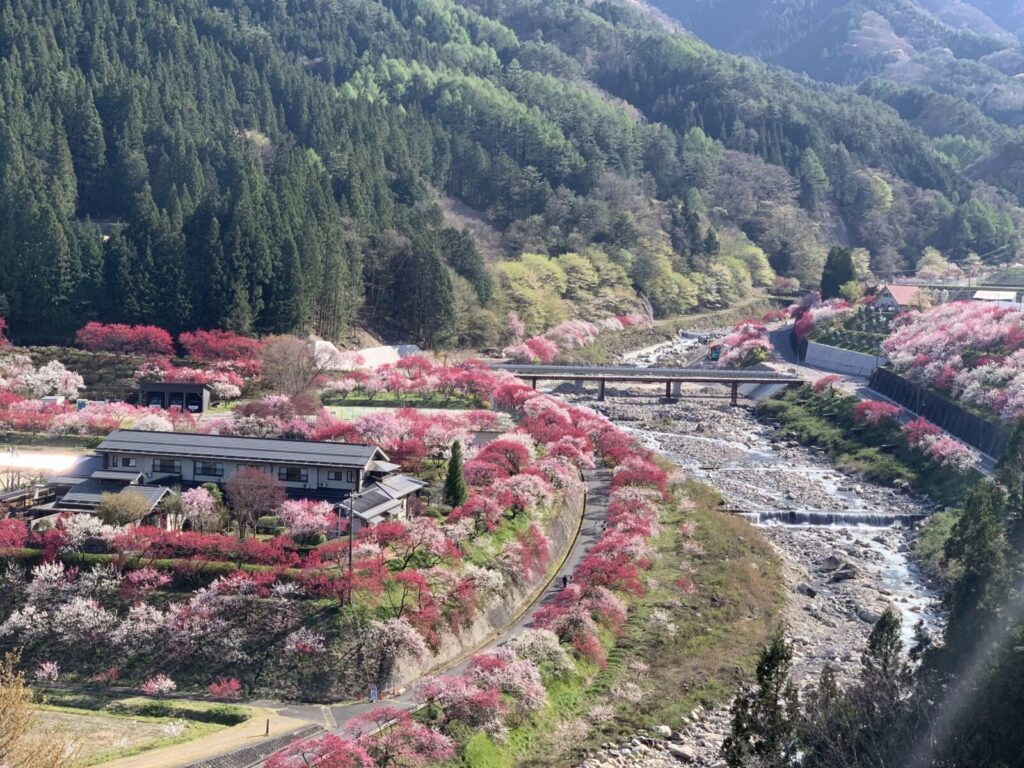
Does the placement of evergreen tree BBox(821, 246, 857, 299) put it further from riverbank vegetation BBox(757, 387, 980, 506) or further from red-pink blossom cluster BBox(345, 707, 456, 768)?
red-pink blossom cluster BBox(345, 707, 456, 768)

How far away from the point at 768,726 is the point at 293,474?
1896cm

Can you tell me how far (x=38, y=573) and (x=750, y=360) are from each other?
60.2m

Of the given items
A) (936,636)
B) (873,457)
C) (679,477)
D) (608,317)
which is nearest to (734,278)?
(608,317)

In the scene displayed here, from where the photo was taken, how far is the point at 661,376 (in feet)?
246

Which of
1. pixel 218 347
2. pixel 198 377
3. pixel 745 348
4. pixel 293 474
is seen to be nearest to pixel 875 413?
pixel 745 348

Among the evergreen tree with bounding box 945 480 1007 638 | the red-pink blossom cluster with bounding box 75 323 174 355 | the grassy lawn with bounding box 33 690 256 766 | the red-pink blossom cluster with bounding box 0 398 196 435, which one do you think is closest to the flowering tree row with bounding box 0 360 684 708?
the grassy lawn with bounding box 33 690 256 766

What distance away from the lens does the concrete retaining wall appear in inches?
3000

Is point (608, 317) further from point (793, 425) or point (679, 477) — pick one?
point (679, 477)

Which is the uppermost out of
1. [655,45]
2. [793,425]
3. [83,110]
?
[655,45]

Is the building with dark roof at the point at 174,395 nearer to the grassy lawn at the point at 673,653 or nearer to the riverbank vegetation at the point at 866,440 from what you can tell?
the grassy lawn at the point at 673,653

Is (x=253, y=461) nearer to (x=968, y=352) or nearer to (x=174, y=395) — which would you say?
(x=174, y=395)

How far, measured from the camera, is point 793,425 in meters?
A: 67.1

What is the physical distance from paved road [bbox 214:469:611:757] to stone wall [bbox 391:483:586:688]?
0.76 ft

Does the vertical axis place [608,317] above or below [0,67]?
below
